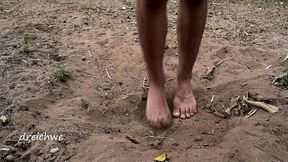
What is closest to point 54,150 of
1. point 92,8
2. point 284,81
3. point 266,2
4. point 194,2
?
point 194,2

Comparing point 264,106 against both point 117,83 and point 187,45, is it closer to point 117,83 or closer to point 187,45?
point 187,45

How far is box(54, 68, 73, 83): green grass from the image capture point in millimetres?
2646

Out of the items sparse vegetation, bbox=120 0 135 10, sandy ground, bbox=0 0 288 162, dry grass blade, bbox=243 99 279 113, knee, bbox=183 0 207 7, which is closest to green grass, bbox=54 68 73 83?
sandy ground, bbox=0 0 288 162

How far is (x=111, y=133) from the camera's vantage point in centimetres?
228

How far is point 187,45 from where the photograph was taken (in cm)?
241

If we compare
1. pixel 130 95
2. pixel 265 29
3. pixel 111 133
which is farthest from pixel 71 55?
pixel 265 29

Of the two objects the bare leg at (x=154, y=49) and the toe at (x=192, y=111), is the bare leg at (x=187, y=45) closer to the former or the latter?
the toe at (x=192, y=111)

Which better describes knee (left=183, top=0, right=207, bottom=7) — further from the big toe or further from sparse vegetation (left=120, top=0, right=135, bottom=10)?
sparse vegetation (left=120, top=0, right=135, bottom=10)

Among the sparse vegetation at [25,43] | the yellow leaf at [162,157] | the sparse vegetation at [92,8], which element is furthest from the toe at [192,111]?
the sparse vegetation at [92,8]

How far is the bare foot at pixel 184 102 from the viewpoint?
2471mm

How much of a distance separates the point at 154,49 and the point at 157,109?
12.4 inches

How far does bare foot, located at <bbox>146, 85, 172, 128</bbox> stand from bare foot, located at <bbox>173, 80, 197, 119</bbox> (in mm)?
78

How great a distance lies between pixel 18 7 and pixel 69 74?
1.29 metres

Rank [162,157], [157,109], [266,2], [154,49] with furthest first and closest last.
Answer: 1. [266,2]
2. [157,109]
3. [154,49]
4. [162,157]
